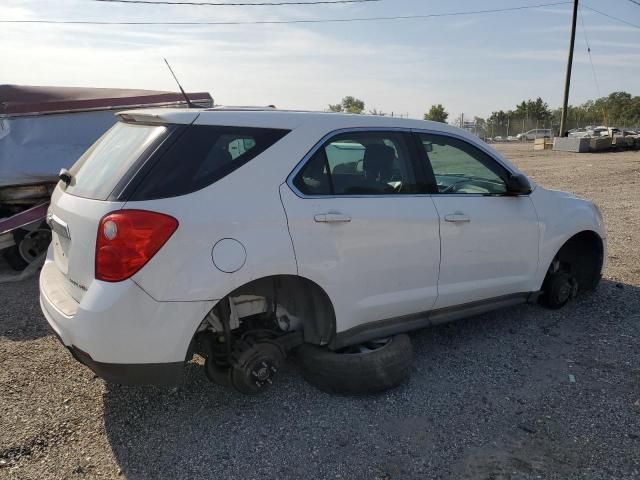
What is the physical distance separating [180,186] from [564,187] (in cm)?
1321

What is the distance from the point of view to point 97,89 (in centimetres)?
783

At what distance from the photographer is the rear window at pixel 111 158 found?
114 inches

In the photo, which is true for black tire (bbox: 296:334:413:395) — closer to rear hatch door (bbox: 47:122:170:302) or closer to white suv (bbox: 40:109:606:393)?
white suv (bbox: 40:109:606:393)

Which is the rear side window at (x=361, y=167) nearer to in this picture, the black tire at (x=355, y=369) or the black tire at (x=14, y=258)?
the black tire at (x=355, y=369)

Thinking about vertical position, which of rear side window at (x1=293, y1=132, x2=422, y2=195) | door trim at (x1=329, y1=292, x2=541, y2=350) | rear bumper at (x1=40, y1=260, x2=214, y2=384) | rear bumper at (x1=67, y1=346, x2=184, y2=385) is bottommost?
door trim at (x1=329, y1=292, x2=541, y2=350)

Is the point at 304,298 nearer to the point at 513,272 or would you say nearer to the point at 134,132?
the point at 134,132

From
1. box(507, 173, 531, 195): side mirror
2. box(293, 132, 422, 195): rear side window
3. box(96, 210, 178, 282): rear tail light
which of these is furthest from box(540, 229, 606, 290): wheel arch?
box(96, 210, 178, 282): rear tail light

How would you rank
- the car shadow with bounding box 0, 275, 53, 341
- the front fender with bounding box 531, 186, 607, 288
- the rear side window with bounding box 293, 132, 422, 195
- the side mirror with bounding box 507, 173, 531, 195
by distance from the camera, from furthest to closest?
the car shadow with bounding box 0, 275, 53, 341 → the front fender with bounding box 531, 186, 607, 288 → the side mirror with bounding box 507, 173, 531, 195 → the rear side window with bounding box 293, 132, 422, 195

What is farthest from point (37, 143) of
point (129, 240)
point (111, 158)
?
point (129, 240)

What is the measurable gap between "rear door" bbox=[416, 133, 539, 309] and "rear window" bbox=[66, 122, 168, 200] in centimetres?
184

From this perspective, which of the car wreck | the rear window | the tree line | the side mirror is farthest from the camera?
the tree line

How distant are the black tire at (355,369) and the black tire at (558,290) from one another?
199 cm

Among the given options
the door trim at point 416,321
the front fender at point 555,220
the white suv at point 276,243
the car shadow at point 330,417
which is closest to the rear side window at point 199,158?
the white suv at point 276,243

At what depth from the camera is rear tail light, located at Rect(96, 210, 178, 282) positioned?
2654 millimetres
